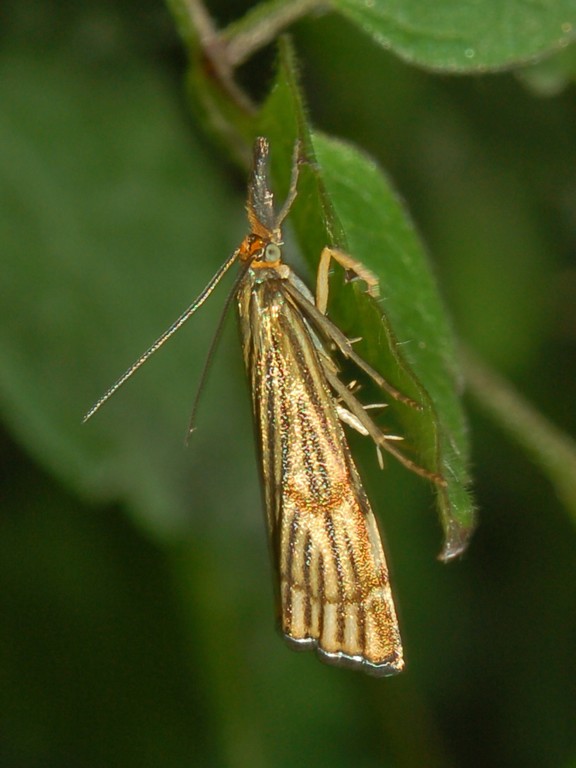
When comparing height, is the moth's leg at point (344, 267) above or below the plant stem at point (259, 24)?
below

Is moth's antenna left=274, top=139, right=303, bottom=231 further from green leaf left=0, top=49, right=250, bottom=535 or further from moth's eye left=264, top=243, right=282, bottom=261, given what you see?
green leaf left=0, top=49, right=250, bottom=535

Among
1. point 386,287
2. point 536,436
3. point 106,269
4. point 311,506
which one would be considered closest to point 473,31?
point 386,287

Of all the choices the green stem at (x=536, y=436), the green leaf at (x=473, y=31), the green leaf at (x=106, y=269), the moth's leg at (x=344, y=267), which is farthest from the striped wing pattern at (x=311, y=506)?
the green leaf at (x=106, y=269)

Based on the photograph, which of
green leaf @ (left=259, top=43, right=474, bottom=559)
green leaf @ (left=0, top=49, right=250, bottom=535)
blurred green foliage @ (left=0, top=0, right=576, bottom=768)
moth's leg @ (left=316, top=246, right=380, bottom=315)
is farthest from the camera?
blurred green foliage @ (left=0, top=0, right=576, bottom=768)

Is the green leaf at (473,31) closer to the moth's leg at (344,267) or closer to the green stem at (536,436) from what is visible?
the moth's leg at (344,267)

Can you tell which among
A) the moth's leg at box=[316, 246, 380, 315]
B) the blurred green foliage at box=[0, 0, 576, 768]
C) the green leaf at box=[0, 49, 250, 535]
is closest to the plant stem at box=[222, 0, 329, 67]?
the moth's leg at box=[316, 246, 380, 315]

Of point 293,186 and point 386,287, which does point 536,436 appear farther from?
point 293,186

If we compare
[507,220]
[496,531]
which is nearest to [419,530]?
[496,531]

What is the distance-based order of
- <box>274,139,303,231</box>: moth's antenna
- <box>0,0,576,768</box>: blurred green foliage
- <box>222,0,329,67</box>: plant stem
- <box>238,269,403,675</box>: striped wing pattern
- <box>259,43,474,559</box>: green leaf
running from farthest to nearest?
<box>0,0,576,768</box>: blurred green foliage
<box>222,0,329,67</box>: plant stem
<box>238,269,403,675</box>: striped wing pattern
<box>274,139,303,231</box>: moth's antenna
<box>259,43,474,559</box>: green leaf
